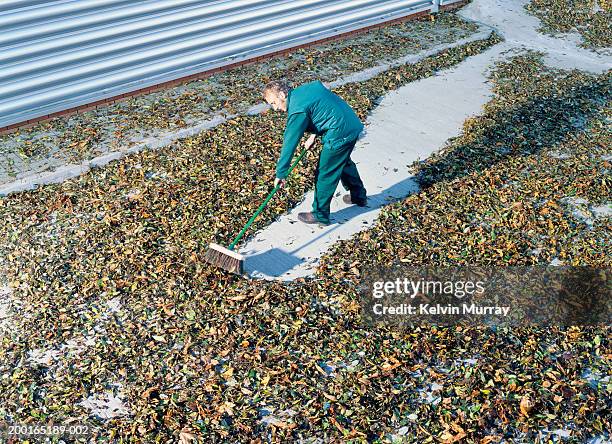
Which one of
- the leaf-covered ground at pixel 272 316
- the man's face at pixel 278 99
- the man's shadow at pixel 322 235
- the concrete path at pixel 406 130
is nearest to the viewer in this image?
the leaf-covered ground at pixel 272 316

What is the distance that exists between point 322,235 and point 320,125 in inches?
45.5

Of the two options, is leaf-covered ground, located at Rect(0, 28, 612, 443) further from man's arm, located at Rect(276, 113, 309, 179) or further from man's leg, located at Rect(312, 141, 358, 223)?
man's arm, located at Rect(276, 113, 309, 179)

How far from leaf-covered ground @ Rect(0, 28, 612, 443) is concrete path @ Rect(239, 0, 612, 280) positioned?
25cm

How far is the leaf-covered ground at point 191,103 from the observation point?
320 inches

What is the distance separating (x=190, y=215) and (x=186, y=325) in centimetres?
162

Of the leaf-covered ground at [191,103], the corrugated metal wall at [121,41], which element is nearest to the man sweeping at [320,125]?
the leaf-covered ground at [191,103]

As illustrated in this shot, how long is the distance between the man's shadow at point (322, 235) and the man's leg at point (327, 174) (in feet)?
0.78

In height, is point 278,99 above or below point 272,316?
above

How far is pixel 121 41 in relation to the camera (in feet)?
29.5

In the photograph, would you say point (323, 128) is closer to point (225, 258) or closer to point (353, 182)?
point (353, 182)

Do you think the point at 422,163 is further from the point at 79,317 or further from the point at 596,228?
the point at 79,317

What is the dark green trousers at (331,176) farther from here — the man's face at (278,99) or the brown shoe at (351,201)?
the man's face at (278,99)

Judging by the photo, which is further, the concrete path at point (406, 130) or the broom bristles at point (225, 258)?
the concrete path at point (406, 130)

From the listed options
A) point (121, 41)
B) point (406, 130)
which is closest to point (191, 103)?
point (121, 41)
